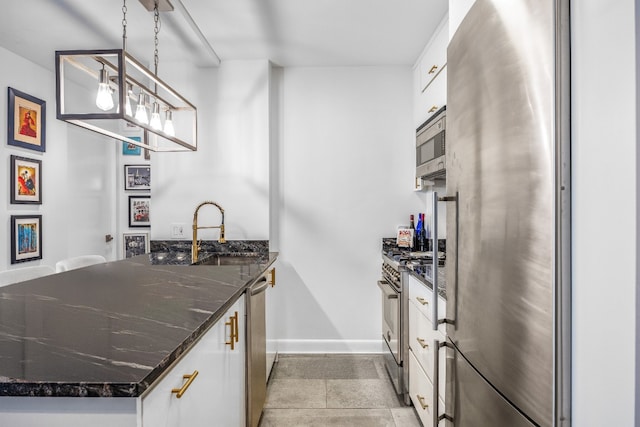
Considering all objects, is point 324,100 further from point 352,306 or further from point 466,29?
point 466,29

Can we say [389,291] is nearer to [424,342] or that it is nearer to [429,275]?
[424,342]

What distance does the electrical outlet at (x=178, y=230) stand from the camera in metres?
3.05

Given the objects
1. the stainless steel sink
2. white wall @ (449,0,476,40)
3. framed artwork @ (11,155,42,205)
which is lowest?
the stainless steel sink

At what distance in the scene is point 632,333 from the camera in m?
0.57

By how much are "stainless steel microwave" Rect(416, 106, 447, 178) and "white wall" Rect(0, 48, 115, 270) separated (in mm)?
3105

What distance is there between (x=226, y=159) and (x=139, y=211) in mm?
1623

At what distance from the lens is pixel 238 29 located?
2.51 metres

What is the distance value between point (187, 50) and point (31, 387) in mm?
2619

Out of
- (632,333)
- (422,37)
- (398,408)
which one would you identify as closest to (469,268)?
(632,333)

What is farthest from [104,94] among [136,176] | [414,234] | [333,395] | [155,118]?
[136,176]

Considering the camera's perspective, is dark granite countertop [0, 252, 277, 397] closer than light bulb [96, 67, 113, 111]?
Yes

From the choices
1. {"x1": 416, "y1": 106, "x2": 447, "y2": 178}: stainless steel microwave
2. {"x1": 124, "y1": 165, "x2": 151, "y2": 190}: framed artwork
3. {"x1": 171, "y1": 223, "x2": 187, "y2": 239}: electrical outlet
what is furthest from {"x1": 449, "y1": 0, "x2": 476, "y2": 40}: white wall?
{"x1": 124, "y1": 165, "x2": 151, "y2": 190}: framed artwork

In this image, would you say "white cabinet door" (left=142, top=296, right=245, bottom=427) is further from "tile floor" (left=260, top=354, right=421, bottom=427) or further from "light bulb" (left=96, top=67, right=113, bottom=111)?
"light bulb" (left=96, top=67, right=113, bottom=111)

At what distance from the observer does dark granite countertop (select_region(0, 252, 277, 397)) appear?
688mm
